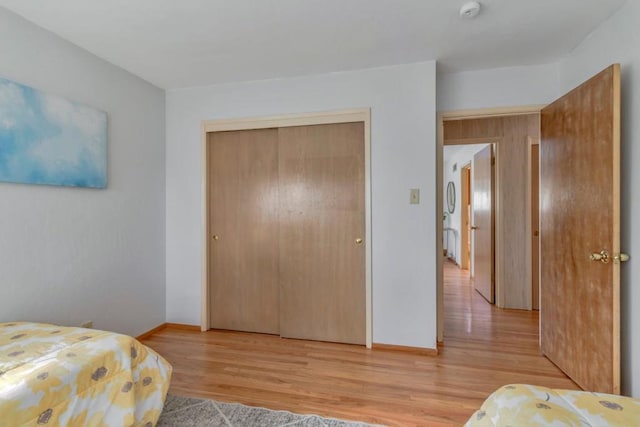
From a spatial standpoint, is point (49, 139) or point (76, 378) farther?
point (49, 139)

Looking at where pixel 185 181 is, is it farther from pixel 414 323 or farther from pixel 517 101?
pixel 517 101

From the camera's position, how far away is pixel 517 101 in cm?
264

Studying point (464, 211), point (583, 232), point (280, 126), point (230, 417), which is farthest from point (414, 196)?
point (464, 211)

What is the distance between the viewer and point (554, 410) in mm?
971

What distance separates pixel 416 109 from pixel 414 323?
176 centimetres

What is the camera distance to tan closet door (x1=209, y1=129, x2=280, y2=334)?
295 cm

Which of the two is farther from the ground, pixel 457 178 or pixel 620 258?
pixel 457 178

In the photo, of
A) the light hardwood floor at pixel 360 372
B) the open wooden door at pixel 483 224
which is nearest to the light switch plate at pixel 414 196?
the light hardwood floor at pixel 360 372

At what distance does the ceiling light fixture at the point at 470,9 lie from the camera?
1.80 m

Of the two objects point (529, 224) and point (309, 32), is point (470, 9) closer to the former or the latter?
point (309, 32)

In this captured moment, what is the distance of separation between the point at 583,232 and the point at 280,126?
7.89 feet

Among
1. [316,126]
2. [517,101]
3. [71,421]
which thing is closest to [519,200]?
[517,101]

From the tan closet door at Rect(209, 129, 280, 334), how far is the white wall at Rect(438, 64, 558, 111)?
1620 mm

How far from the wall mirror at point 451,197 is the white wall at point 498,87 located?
476 centimetres
